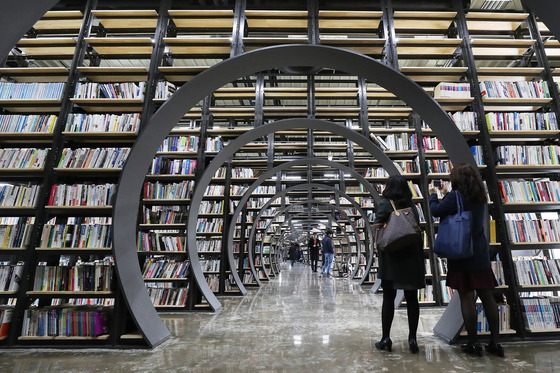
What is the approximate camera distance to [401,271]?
2.34 metres

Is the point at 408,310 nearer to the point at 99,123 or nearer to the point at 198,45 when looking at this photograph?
the point at 99,123

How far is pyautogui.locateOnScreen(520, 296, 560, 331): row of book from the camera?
2711 millimetres

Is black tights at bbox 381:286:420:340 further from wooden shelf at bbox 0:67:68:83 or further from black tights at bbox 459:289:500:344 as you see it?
wooden shelf at bbox 0:67:68:83

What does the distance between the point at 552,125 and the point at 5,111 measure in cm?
628

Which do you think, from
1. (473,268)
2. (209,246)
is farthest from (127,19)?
(473,268)

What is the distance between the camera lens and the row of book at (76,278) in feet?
9.13

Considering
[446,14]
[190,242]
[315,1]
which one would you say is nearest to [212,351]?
[190,242]

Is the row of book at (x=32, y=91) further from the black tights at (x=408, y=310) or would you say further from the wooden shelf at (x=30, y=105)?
the black tights at (x=408, y=310)

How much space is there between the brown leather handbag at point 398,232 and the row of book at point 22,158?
3.22 metres

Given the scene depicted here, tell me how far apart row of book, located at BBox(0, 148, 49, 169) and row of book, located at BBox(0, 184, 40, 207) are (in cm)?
23

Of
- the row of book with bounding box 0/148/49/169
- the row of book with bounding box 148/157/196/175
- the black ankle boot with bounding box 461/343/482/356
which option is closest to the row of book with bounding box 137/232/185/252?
the row of book with bounding box 148/157/196/175

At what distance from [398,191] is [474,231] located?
0.59 meters

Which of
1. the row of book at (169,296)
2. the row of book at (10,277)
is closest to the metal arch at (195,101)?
the row of book at (10,277)

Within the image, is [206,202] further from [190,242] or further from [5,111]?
[5,111]
